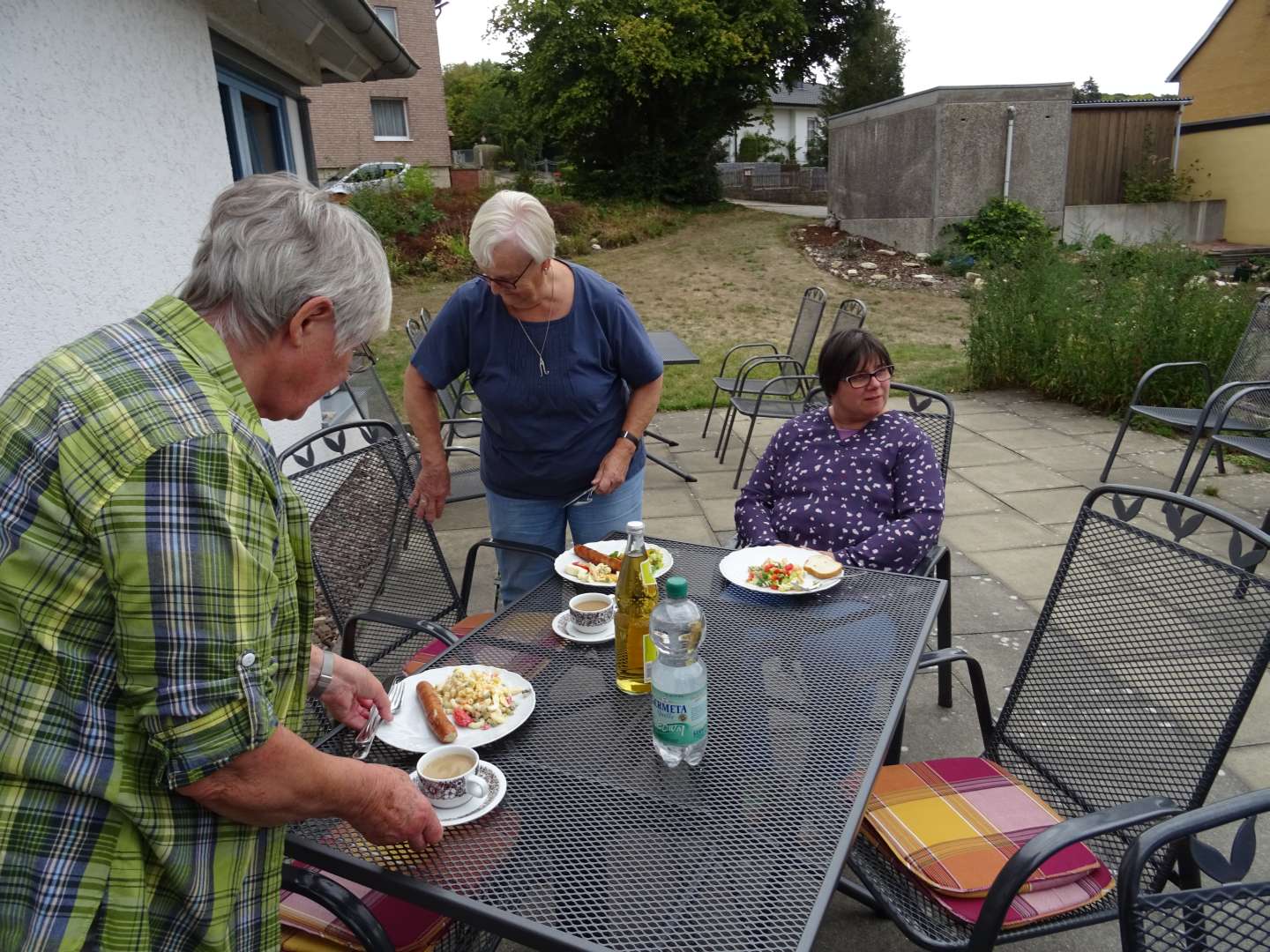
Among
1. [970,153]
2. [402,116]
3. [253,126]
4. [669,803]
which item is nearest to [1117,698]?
[669,803]

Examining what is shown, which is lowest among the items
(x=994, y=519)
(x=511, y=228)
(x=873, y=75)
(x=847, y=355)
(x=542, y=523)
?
(x=994, y=519)

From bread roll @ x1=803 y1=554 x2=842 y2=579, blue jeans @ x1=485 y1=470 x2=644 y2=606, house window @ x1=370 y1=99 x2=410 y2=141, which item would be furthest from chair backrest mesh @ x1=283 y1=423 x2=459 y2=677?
house window @ x1=370 y1=99 x2=410 y2=141

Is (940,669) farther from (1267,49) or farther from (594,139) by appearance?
(1267,49)

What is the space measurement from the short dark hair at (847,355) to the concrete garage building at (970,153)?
1349 centimetres

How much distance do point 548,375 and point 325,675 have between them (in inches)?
49.7

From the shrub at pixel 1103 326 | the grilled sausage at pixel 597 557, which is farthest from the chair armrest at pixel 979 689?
the shrub at pixel 1103 326

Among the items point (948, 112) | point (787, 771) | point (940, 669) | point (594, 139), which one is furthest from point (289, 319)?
point (594, 139)

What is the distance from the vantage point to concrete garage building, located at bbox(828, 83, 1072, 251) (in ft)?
46.8

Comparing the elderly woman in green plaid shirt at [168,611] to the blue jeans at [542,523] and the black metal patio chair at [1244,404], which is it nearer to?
the blue jeans at [542,523]

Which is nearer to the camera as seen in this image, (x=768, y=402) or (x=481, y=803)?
(x=481, y=803)

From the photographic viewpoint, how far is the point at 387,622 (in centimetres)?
221

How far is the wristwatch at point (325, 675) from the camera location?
1.54 metres

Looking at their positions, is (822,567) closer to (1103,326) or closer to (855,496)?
(855,496)

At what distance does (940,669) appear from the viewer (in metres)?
2.85
